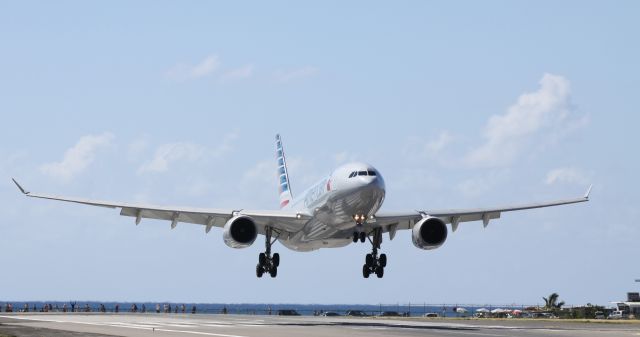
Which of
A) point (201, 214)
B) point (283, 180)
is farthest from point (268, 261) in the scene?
point (283, 180)

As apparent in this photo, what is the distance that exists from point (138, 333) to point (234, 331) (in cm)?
492

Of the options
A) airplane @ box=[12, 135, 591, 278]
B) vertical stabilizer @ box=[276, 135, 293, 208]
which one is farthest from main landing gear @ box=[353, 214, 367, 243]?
vertical stabilizer @ box=[276, 135, 293, 208]

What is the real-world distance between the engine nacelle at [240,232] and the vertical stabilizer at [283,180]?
28.6 m

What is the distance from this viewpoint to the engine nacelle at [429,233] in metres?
56.2

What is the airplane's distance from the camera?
2047 inches

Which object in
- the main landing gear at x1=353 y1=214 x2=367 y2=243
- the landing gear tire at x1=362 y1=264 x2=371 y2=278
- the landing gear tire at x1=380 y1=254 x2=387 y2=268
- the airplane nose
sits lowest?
the landing gear tire at x1=362 y1=264 x2=371 y2=278

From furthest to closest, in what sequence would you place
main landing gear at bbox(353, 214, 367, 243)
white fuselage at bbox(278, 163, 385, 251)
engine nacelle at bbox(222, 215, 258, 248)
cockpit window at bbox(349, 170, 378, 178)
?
engine nacelle at bbox(222, 215, 258, 248) → main landing gear at bbox(353, 214, 367, 243) → cockpit window at bbox(349, 170, 378, 178) → white fuselage at bbox(278, 163, 385, 251)

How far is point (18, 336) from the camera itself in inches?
1572

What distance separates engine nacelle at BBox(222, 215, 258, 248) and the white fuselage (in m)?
4.00

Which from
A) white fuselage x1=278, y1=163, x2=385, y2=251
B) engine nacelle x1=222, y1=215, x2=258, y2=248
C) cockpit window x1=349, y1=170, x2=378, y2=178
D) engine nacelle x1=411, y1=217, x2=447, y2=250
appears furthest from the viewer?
engine nacelle x1=411, y1=217, x2=447, y2=250

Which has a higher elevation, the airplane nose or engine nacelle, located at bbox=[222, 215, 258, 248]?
the airplane nose

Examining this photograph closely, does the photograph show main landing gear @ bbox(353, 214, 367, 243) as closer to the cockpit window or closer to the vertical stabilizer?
the cockpit window

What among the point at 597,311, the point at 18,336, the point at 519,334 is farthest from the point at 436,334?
the point at 597,311

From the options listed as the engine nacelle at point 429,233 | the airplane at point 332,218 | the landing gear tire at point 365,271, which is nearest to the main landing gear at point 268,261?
the airplane at point 332,218
